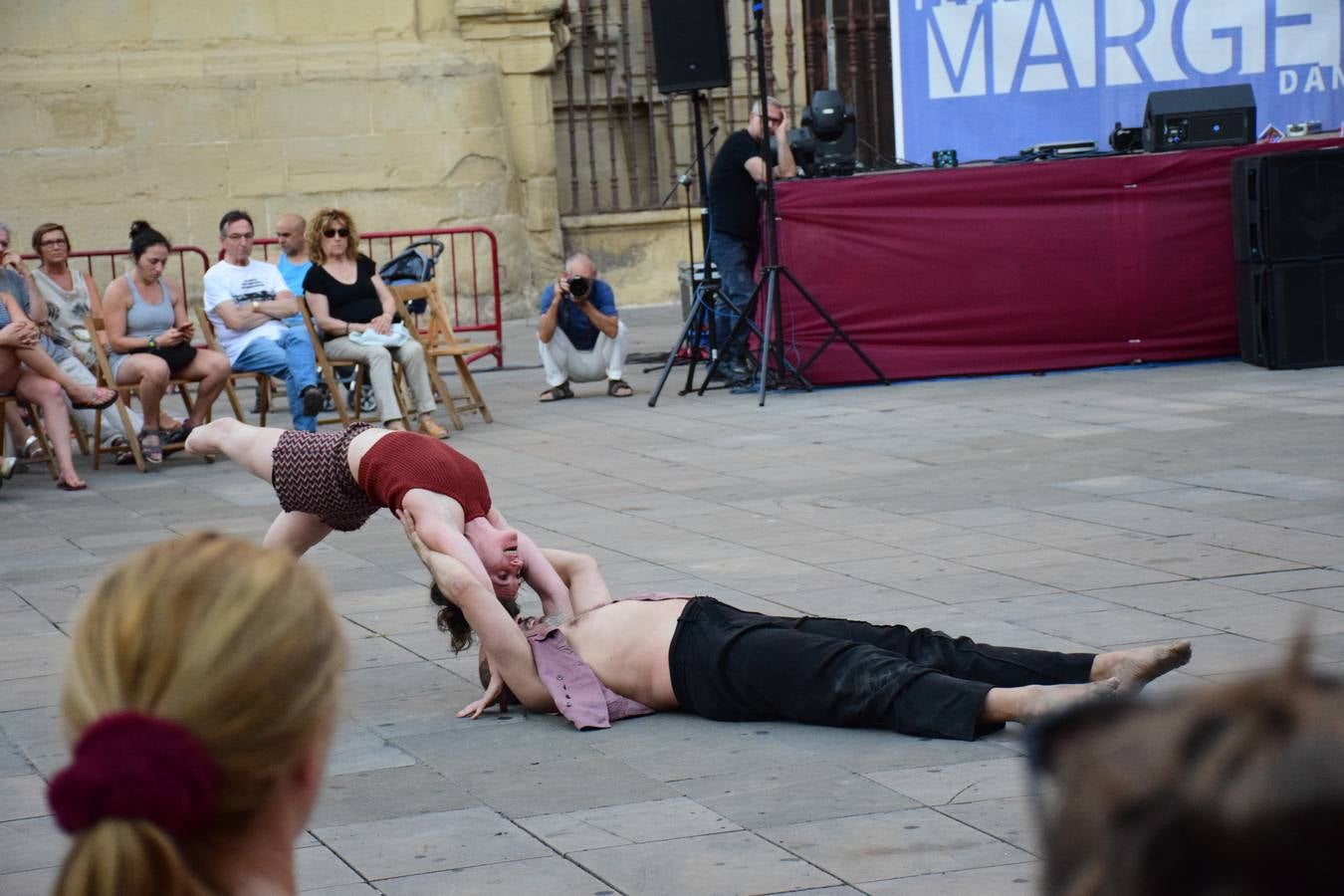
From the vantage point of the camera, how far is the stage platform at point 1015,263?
11727 mm

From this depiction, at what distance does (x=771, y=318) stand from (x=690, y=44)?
218cm

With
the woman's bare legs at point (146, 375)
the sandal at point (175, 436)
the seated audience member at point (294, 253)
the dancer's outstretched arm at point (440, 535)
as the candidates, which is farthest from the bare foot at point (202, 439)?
the seated audience member at point (294, 253)

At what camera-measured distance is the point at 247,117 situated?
16969 mm

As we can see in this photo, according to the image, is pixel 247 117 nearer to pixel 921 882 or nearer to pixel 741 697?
pixel 741 697

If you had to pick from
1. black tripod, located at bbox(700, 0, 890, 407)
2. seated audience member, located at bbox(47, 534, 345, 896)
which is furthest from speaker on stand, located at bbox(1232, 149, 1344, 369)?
seated audience member, located at bbox(47, 534, 345, 896)

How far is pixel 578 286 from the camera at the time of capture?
38.2 feet

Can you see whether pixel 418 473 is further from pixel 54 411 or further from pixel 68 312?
pixel 68 312

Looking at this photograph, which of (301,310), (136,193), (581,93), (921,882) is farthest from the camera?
(581,93)

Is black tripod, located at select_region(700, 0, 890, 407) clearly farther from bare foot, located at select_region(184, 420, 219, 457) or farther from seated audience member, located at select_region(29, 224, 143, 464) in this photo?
bare foot, located at select_region(184, 420, 219, 457)

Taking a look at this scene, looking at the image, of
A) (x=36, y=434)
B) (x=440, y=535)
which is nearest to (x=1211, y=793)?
(x=440, y=535)

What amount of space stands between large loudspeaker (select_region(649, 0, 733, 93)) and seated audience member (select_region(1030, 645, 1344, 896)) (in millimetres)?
11590

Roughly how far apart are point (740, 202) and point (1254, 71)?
4797mm

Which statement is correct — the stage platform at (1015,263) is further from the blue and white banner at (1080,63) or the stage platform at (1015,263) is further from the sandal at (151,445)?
the sandal at (151,445)

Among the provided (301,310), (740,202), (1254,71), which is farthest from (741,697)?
(1254,71)
